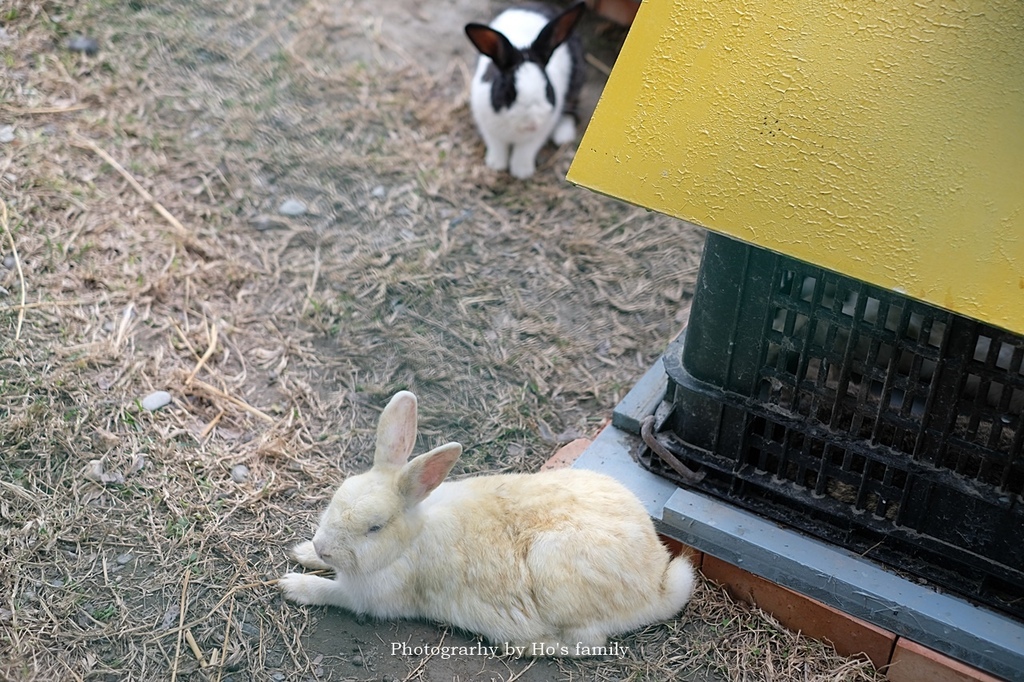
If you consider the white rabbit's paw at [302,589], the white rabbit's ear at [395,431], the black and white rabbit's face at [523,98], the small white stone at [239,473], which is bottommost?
the white rabbit's paw at [302,589]

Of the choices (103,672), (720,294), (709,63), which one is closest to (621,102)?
(709,63)

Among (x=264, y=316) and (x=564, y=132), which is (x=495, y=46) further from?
(x=264, y=316)

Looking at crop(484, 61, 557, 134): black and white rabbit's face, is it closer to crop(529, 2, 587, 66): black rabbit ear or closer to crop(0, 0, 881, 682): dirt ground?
crop(529, 2, 587, 66): black rabbit ear

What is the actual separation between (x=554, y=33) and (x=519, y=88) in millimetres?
396

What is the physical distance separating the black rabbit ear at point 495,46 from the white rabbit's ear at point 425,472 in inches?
109

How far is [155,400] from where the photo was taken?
3340mm

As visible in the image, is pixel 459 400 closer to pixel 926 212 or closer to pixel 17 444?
pixel 17 444

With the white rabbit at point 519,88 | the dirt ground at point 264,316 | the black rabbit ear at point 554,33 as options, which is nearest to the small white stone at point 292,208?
the dirt ground at point 264,316

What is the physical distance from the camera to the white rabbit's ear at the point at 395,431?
8.85ft

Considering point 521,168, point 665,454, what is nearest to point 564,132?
point 521,168

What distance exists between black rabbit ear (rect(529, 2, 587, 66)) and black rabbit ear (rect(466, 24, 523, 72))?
0.12 m

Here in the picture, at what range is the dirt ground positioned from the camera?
271 cm

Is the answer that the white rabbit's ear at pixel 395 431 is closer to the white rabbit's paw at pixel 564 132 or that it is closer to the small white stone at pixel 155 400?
the small white stone at pixel 155 400

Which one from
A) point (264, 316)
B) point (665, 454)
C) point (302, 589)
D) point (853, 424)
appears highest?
point (853, 424)
